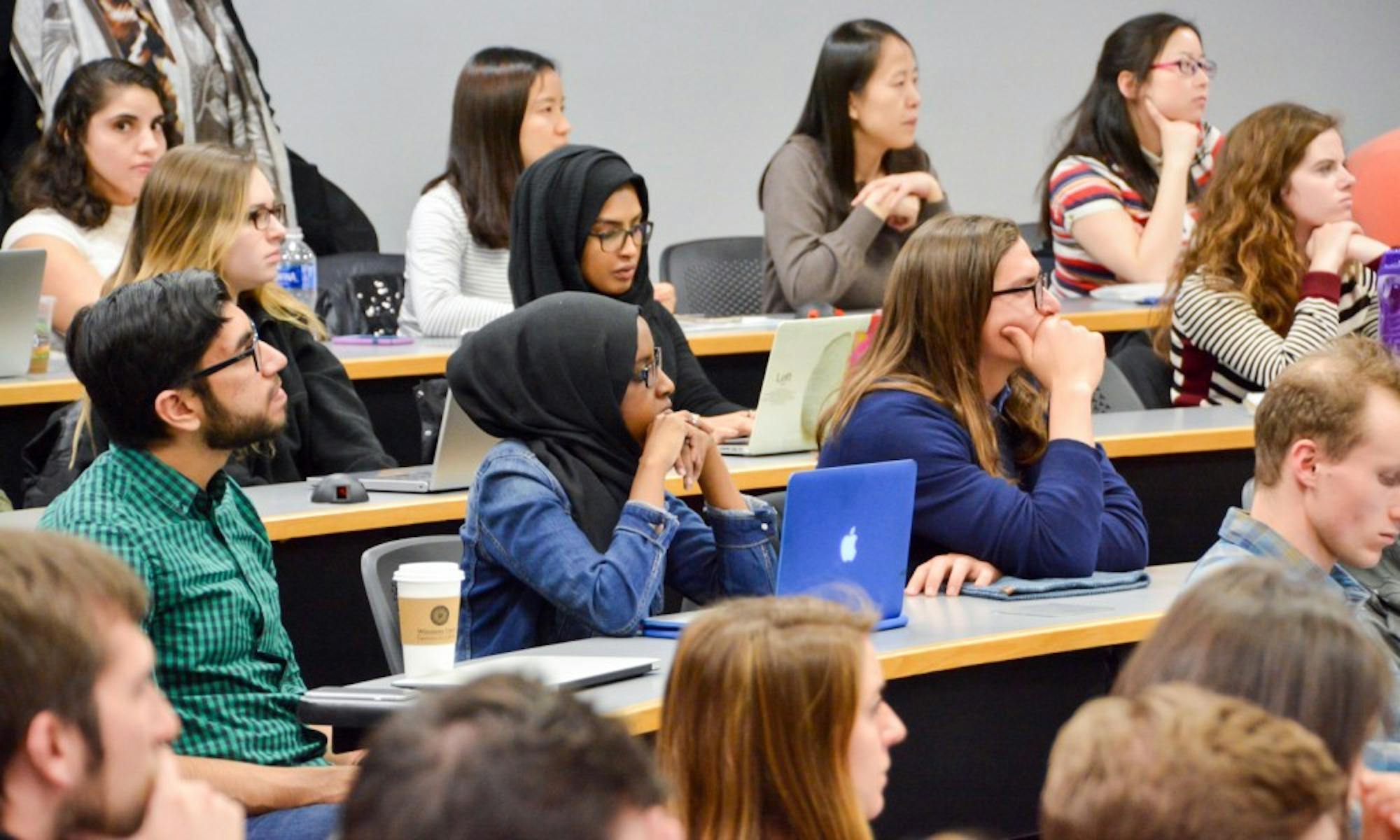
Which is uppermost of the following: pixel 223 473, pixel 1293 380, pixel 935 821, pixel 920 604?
pixel 1293 380

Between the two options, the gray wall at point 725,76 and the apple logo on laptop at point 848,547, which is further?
the gray wall at point 725,76

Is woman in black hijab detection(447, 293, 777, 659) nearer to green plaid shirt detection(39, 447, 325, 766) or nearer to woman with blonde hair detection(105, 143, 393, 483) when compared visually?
green plaid shirt detection(39, 447, 325, 766)

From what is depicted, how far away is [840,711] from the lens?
A: 161 centimetres

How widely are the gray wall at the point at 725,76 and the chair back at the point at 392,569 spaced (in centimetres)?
339

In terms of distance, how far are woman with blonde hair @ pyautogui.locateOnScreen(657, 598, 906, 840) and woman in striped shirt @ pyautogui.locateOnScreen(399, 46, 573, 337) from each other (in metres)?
3.04

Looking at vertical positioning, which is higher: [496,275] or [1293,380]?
[1293,380]

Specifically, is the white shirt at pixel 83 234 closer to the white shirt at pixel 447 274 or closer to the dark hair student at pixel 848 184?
the white shirt at pixel 447 274

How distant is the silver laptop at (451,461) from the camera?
320 centimetres

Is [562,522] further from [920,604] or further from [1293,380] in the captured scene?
[1293,380]

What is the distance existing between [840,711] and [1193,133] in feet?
11.5

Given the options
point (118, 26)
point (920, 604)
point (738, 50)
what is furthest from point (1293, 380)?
point (738, 50)

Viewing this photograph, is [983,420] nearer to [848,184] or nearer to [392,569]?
[392,569]

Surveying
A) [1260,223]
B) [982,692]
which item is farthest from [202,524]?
[1260,223]

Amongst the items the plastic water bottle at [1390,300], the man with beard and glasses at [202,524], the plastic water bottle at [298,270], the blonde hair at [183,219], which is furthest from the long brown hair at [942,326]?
the plastic water bottle at [298,270]
